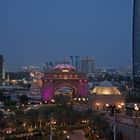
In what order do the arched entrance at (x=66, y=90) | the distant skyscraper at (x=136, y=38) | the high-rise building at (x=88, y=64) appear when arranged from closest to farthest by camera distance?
the arched entrance at (x=66, y=90) < the distant skyscraper at (x=136, y=38) < the high-rise building at (x=88, y=64)

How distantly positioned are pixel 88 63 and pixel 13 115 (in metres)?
143

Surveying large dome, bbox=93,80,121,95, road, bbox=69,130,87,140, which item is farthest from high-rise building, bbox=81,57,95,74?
road, bbox=69,130,87,140

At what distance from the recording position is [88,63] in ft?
Answer: 576

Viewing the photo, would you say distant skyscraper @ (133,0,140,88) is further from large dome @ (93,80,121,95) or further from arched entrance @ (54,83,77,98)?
large dome @ (93,80,121,95)

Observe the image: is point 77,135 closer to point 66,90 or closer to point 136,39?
point 66,90

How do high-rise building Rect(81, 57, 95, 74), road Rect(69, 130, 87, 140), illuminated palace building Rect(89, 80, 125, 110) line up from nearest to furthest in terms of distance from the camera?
road Rect(69, 130, 87, 140) < illuminated palace building Rect(89, 80, 125, 110) < high-rise building Rect(81, 57, 95, 74)

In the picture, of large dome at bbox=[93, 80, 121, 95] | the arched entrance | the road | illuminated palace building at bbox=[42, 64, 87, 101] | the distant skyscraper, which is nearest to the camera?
the road

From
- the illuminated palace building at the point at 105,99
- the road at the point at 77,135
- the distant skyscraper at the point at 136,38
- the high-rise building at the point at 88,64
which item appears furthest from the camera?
the high-rise building at the point at 88,64

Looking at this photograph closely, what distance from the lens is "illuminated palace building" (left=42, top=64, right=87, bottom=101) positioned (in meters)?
59.7

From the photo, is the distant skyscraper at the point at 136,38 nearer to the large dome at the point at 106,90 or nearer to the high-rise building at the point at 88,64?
the large dome at the point at 106,90

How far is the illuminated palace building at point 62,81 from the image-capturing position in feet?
196

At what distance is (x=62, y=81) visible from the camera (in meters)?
60.0

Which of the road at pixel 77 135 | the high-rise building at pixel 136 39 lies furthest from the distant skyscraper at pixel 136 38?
the road at pixel 77 135

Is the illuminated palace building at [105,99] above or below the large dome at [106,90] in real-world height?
below
